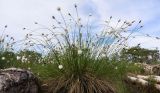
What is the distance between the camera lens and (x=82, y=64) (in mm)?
10617

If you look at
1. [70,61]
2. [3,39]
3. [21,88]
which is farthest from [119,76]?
[3,39]

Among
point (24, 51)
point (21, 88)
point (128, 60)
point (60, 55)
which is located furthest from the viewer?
point (24, 51)

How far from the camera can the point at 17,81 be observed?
9469 mm

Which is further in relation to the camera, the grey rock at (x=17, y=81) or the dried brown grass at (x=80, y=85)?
the dried brown grass at (x=80, y=85)

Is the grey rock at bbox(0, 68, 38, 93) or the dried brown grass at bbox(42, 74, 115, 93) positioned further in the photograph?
the dried brown grass at bbox(42, 74, 115, 93)

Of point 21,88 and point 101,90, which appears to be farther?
point 101,90

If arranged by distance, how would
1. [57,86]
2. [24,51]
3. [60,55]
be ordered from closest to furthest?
[57,86] → [60,55] → [24,51]

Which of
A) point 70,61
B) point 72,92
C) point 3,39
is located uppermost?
point 3,39

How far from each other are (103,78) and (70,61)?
2.65 ft

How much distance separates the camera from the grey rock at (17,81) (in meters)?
9.30

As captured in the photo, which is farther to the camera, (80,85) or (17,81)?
(80,85)

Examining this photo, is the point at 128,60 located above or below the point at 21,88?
above

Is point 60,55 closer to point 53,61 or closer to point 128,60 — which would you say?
point 53,61

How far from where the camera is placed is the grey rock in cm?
930
